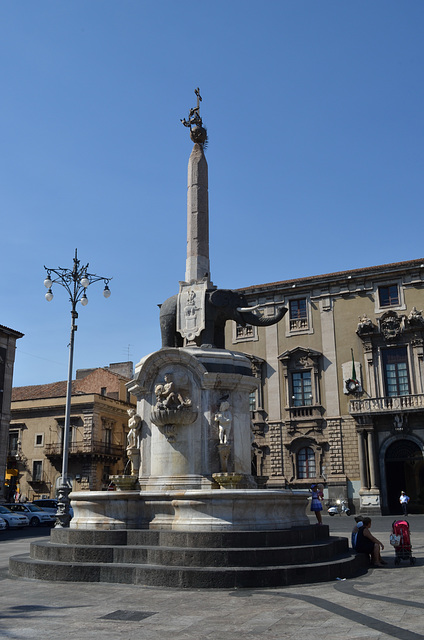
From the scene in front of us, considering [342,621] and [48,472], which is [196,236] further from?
[48,472]

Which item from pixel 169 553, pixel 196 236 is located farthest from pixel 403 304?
pixel 169 553

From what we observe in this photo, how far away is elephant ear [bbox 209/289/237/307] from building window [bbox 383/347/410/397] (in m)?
23.5

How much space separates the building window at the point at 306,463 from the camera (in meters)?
36.7

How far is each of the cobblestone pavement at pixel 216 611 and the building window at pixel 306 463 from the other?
1058 inches

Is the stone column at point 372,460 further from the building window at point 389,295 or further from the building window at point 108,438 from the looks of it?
the building window at point 108,438

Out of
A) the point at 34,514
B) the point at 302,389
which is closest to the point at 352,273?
the point at 302,389

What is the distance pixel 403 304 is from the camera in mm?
36656

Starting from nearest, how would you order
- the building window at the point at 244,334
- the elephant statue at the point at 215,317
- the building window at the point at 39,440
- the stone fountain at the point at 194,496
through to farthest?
the stone fountain at the point at 194,496
the elephant statue at the point at 215,317
the building window at the point at 244,334
the building window at the point at 39,440

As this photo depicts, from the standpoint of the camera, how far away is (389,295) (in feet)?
122

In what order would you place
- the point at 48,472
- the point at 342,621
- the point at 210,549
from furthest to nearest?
the point at 48,472 → the point at 210,549 → the point at 342,621

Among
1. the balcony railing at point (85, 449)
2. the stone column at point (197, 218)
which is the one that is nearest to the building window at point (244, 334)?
the balcony railing at point (85, 449)

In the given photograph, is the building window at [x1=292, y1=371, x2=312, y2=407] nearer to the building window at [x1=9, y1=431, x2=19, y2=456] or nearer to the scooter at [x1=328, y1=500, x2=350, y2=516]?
the scooter at [x1=328, y1=500, x2=350, y2=516]

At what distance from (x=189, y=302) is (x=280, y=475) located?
24.6 meters

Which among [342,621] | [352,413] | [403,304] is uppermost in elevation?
[403,304]
